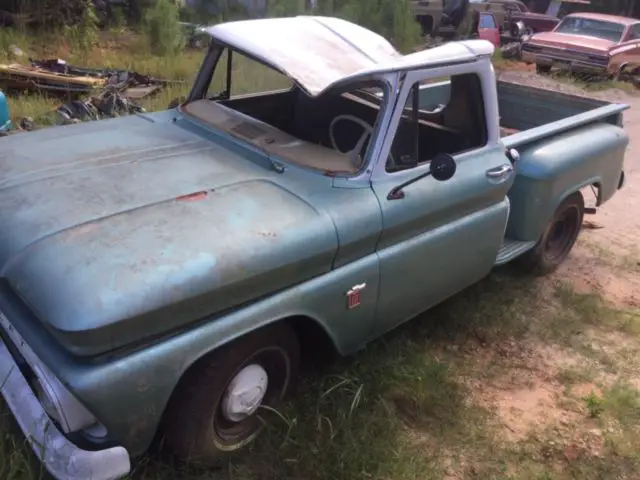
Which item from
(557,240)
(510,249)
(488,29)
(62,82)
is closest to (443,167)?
(510,249)

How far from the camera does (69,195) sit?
106 inches

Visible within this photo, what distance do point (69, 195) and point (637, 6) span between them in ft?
89.3

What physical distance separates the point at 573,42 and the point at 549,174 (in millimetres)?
10585

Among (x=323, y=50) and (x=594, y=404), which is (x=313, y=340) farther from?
(x=594, y=404)

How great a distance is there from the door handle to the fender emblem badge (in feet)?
3.50

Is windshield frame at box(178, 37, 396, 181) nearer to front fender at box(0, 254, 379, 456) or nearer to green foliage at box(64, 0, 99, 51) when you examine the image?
front fender at box(0, 254, 379, 456)

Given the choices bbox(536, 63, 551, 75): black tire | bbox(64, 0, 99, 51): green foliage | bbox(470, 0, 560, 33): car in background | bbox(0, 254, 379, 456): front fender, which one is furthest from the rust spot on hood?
bbox(470, 0, 560, 33): car in background

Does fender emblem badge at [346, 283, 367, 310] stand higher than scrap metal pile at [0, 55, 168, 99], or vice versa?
fender emblem badge at [346, 283, 367, 310]

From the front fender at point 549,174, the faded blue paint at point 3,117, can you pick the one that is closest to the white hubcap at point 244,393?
the front fender at point 549,174

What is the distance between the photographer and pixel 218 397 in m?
2.68

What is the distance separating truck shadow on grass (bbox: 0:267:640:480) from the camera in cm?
286

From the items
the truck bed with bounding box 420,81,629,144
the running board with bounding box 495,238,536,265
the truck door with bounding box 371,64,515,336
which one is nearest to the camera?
the truck door with bounding box 371,64,515,336

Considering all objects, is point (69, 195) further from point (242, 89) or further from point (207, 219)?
point (242, 89)

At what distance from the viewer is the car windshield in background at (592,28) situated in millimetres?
13828
